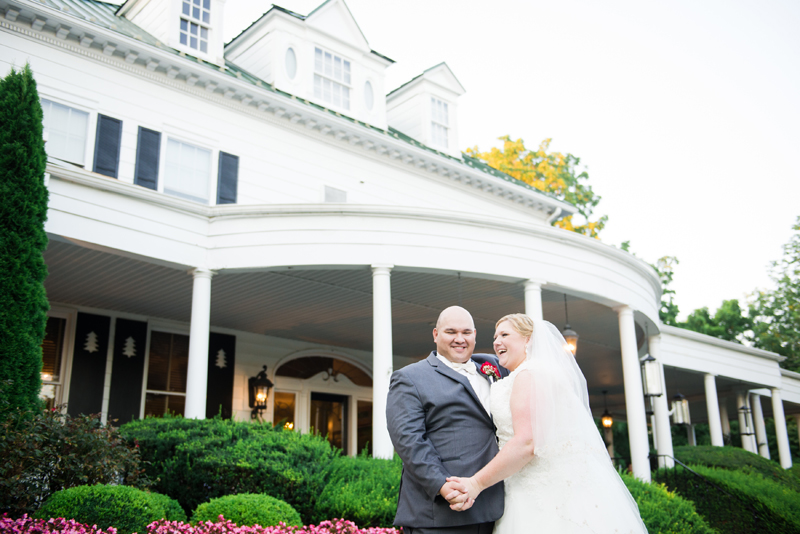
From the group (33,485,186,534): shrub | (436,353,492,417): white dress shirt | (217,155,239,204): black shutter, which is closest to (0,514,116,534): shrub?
(33,485,186,534): shrub

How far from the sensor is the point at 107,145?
1231cm

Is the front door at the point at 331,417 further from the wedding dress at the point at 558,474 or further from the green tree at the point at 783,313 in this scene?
the green tree at the point at 783,313

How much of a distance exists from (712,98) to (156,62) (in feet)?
57.7

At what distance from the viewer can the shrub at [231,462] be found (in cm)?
793

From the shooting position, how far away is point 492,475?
3615 mm

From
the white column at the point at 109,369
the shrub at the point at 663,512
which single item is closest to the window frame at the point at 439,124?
the white column at the point at 109,369

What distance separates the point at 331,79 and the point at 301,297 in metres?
5.97

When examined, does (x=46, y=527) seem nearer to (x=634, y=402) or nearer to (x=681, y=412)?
(x=634, y=402)

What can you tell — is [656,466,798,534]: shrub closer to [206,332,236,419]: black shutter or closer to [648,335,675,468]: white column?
[648,335,675,468]: white column

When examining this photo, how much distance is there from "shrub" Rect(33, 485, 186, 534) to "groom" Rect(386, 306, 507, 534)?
384 centimetres

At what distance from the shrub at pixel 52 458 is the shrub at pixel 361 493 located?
2169 millimetres

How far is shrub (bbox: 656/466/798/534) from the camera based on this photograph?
11.3 meters

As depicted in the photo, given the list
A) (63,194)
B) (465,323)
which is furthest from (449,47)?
(465,323)

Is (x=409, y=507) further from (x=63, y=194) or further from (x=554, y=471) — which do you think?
(x=63, y=194)
